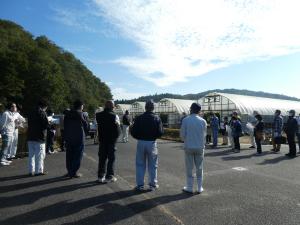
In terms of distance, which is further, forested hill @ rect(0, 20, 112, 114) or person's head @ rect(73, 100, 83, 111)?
forested hill @ rect(0, 20, 112, 114)

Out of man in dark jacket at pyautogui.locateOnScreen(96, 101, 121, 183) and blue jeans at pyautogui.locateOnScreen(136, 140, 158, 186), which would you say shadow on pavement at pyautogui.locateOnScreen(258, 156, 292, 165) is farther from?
man in dark jacket at pyautogui.locateOnScreen(96, 101, 121, 183)

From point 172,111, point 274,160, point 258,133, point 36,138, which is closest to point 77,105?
point 36,138

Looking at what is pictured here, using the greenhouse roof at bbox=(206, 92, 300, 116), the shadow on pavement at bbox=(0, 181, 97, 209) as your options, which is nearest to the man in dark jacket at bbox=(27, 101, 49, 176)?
the shadow on pavement at bbox=(0, 181, 97, 209)

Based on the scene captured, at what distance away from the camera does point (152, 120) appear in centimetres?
729

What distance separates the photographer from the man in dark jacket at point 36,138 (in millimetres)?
8609

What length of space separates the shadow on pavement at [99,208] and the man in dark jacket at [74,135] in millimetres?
2012

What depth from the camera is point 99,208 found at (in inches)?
226

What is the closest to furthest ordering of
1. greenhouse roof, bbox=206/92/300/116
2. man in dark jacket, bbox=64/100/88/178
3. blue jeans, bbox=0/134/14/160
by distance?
man in dark jacket, bbox=64/100/88/178, blue jeans, bbox=0/134/14/160, greenhouse roof, bbox=206/92/300/116

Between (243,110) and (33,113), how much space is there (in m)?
28.4

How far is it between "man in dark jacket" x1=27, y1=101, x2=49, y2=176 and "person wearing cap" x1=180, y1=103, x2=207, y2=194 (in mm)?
3862

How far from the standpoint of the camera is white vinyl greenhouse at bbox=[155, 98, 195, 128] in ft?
142

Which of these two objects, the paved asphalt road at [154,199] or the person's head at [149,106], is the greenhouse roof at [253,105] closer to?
the paved asphalt road at [154,199]

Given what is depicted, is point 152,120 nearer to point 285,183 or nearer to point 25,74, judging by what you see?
point 285,183

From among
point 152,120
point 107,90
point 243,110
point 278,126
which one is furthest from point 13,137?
point 107,90
